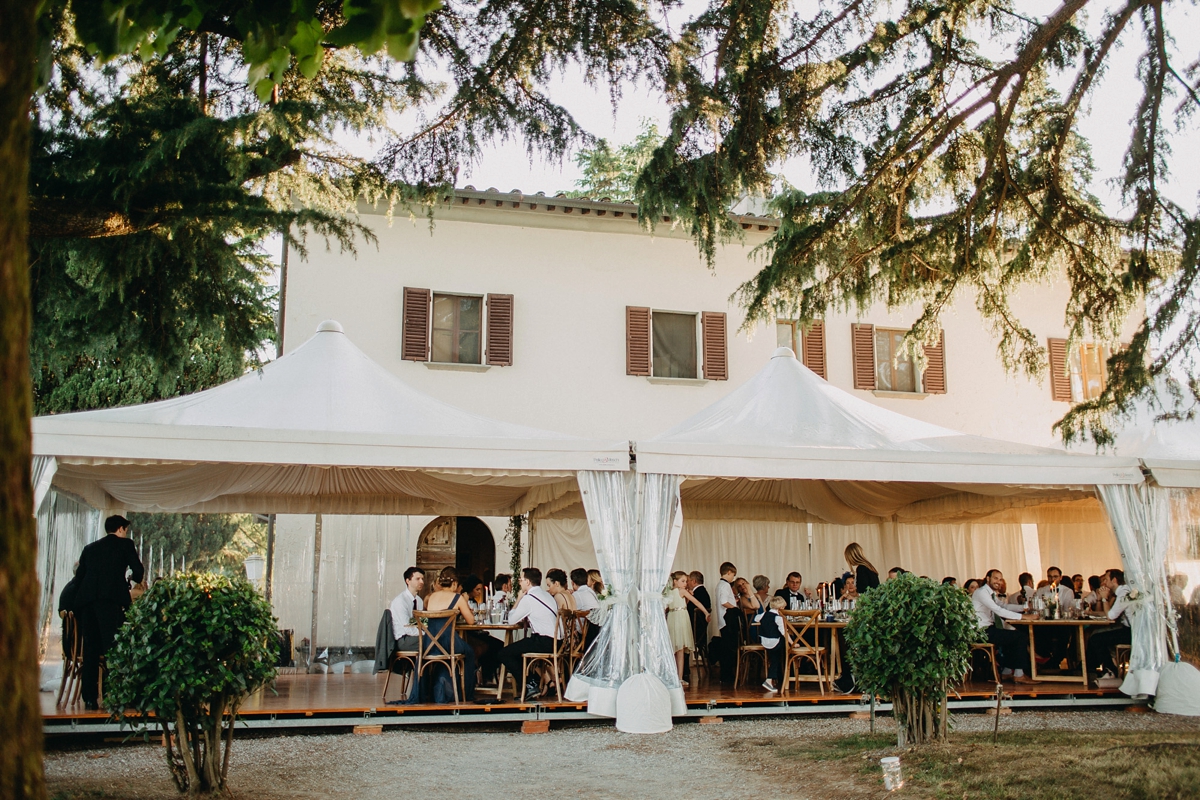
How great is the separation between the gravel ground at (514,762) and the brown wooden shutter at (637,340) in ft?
→ 23.1

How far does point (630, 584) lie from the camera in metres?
7.76

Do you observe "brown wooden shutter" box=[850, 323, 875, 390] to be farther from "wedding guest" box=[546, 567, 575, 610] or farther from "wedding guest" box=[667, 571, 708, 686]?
"wedding guest" box=[546, 567, 575, 610]

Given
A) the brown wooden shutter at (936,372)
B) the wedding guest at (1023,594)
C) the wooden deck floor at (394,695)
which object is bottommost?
the wooden deck floor at (394,695)

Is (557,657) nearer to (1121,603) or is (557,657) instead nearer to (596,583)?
(596,583)

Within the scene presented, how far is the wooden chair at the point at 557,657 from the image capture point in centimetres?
819

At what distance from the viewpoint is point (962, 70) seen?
7.53 metres

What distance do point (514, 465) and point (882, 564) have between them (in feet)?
25.0

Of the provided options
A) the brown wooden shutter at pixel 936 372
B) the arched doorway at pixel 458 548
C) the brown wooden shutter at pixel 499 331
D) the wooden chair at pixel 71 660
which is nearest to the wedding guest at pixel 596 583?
the arched doorway at pixel 458 548

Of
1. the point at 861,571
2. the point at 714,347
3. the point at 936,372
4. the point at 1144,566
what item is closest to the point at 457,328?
the point at 714,347

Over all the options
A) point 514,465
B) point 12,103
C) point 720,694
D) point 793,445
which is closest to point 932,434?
point 793,445

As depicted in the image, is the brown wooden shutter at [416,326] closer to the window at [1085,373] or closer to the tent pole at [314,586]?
the tent pole at [314,586]

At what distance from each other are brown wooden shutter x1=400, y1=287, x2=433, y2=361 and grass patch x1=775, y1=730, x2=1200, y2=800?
8404 mm

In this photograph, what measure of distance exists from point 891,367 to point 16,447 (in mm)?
14993

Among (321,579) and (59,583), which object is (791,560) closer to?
(321,579)
